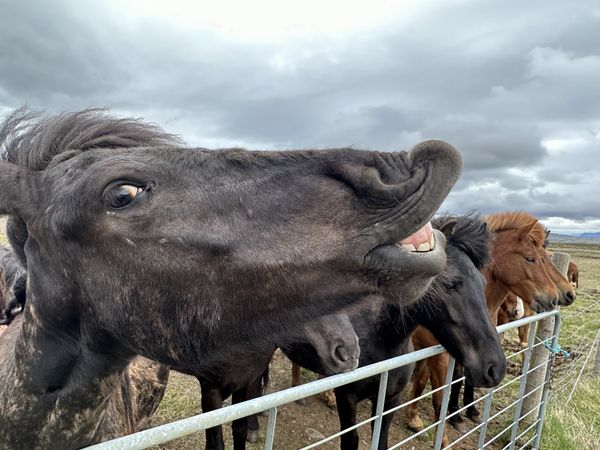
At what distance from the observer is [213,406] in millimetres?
4078

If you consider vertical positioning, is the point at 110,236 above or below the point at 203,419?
above

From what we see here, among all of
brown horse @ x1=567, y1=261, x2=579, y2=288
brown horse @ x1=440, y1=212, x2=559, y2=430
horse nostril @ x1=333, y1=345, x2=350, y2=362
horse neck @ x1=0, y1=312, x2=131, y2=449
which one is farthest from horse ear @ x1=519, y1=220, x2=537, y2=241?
brown horse @ x1=567, y1=261, x2=579, y2=288

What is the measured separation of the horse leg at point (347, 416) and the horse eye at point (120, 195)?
3326mm

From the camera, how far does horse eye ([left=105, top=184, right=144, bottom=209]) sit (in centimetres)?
147

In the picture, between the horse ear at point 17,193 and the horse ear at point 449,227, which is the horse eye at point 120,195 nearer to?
the horse ear at point 17,193

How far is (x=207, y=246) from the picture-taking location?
1432 millimetres

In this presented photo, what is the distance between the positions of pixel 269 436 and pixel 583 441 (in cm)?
470

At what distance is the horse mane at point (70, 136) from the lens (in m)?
1.83

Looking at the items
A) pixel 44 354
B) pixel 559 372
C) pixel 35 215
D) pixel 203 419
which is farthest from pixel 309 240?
pixel 559 372

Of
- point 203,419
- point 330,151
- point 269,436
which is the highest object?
point 330,151

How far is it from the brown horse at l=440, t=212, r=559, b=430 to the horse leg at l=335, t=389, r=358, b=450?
2317mm

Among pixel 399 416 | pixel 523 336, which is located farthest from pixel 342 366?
→ pixel 523 336

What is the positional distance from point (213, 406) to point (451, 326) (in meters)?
2.41

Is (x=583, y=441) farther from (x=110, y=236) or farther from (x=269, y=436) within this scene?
(x=110, y=236)
